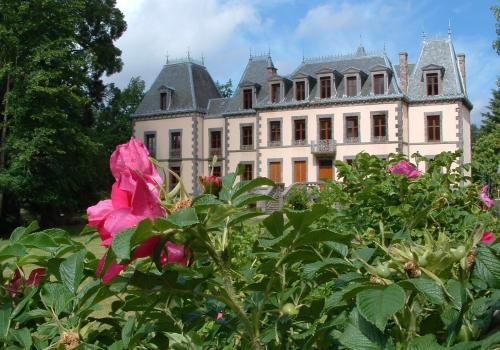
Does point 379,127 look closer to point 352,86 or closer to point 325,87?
point 352,86

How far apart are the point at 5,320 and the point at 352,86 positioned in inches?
1032

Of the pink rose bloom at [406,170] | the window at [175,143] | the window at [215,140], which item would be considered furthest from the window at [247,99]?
the pink rose bloom at [406,170]

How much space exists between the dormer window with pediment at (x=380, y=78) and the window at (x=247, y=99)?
21.3ft

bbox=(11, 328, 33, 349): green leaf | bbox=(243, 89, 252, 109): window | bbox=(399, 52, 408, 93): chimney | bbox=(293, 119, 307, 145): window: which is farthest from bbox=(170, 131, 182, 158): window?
bbox=(11, 328, 33, 349): green leaf

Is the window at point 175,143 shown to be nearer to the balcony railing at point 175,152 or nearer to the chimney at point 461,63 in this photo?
the balcony railing at point 175,152

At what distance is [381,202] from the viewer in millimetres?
2393

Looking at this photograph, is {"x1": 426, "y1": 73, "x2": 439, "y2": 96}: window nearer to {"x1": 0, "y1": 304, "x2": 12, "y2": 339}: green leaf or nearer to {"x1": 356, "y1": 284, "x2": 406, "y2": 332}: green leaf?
{"x1": 0, "y1": 304, "x2": 12, "y2": 339}: green leaf

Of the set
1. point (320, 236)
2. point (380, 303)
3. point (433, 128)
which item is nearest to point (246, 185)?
point (320, 236)

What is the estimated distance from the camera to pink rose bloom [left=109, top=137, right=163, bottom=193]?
0.77m

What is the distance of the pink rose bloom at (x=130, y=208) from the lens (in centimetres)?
74

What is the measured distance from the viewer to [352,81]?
26234 mm

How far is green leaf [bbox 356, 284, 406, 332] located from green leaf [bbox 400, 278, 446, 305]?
0.07ft

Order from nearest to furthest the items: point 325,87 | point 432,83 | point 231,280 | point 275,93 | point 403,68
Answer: point 231,280
point 432,83
point 403,68
point 325,87
point 275,93

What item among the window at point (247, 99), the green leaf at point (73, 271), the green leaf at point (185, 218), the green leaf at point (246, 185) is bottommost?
the green leaf at point (73, 271)
